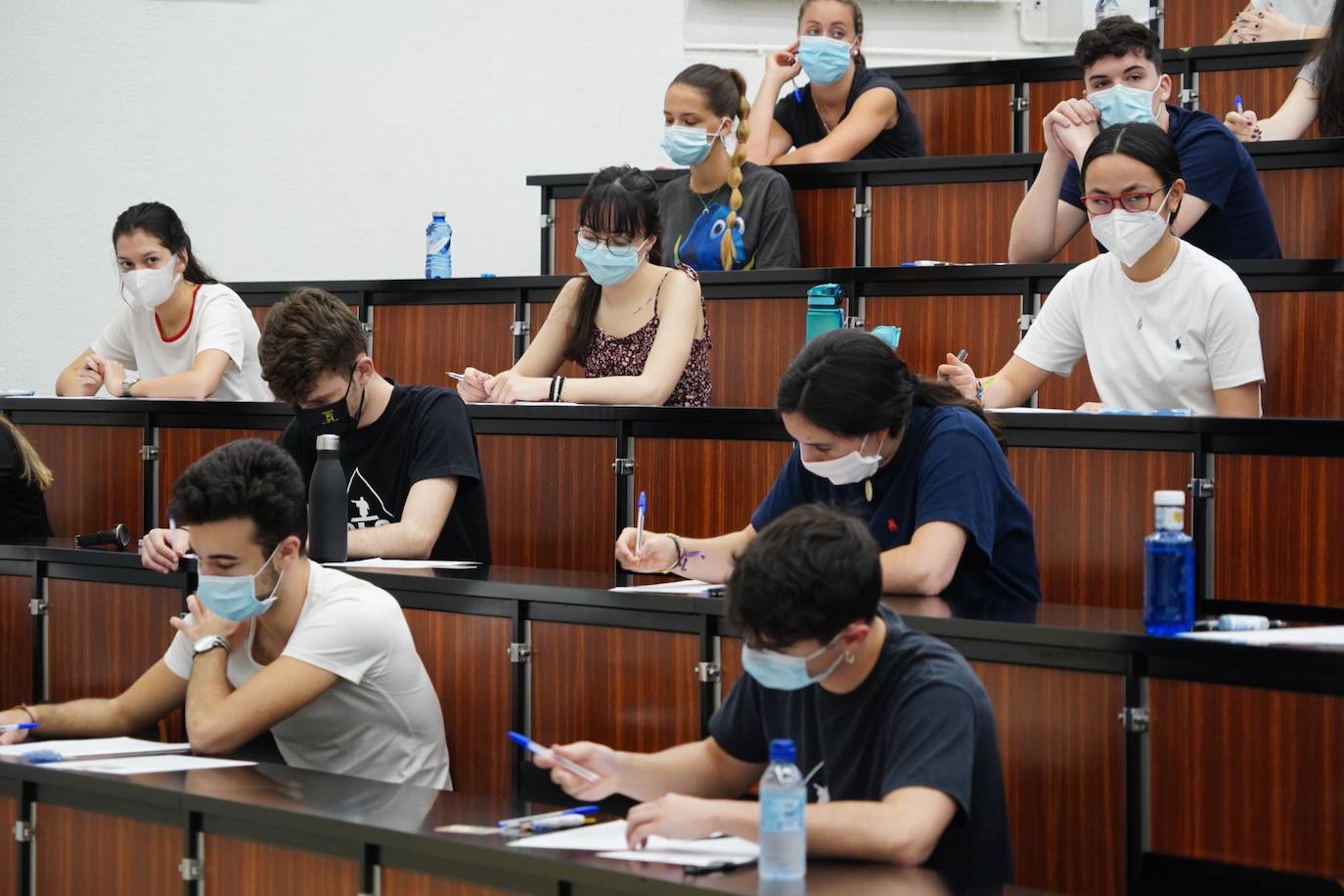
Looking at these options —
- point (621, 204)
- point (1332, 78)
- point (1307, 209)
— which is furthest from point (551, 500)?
point (1332, 78)

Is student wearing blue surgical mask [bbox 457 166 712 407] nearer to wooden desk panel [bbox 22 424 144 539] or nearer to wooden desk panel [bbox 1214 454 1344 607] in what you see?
wooden desk panel [bbox 22 424 144 539]

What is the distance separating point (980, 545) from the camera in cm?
271

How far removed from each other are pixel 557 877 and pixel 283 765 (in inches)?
31.7

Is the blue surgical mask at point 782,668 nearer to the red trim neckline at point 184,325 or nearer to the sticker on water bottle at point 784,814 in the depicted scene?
the sticker on water bottle at point 784,814

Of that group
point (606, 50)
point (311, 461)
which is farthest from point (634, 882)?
point (606, 50)

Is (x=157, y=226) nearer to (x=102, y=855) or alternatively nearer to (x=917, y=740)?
(x=102, y=855)

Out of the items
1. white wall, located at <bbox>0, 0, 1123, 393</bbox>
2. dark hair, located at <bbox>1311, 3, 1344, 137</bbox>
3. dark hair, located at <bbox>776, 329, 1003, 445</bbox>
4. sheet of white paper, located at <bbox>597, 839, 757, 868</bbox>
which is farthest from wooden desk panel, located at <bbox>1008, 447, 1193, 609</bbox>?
white wall, located at <bbox>0, 0, 1123, 393</bbox>

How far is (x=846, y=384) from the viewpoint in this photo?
8.70 feet

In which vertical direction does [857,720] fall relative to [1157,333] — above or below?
below

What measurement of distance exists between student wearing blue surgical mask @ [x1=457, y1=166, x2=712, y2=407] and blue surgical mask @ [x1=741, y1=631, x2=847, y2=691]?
6.53 feet

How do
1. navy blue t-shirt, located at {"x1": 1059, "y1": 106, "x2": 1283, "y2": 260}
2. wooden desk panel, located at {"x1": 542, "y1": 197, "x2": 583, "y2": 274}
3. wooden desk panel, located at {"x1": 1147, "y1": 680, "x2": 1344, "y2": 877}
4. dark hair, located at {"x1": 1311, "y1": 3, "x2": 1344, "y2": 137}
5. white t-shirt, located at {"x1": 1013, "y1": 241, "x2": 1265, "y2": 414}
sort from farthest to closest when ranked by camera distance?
wooden desk panel, located at {"x1": 542, "y1": 197, "x2": 583, "y2": 274} → dark hair, located at {"x1": 1311, "y1": 3, "x2": 1344, "y2": 137} → navy blue t-shirt, located at {"x1": 1059, "y1": 106, "x2": 1283, "y2": 260} → white t-shirt, located at {"x1": 1013, "y1": 241, "x2": 1265, "y2": 414} → wooden desk panel, located at {"x1": 1147, "y1": 680, "x2": 1344, "y2": 877}

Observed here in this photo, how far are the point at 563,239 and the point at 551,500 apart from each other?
5.86ft

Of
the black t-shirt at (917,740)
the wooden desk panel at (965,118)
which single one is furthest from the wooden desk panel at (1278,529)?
the wooden desk panel at (965,118)

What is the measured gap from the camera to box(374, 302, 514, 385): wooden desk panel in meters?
4.89
